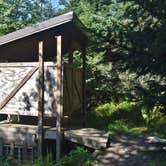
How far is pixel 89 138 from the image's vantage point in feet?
36.8

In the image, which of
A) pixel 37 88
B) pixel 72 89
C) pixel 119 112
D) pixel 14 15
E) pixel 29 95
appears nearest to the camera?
pixel 37 88

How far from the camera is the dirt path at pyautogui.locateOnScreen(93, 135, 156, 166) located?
976 cm

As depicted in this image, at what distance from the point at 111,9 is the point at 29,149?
59.3 feet

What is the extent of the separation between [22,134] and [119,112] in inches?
245

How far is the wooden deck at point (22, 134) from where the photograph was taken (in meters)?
11.8

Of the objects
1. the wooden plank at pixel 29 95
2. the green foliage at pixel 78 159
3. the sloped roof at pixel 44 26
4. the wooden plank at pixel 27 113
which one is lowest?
the green foliage at pixel 78 159

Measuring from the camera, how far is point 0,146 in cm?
1250

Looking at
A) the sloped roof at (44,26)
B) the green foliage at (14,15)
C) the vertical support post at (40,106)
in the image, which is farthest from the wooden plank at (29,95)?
the green foliage at (14,15)

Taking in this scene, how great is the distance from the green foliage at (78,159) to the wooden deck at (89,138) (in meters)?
0.64

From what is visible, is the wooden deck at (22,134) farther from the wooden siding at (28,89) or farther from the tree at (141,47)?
the tree at (141,47)

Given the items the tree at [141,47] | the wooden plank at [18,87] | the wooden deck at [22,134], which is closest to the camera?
the tree at [141,47]

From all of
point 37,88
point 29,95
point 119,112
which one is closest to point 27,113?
point 29,95

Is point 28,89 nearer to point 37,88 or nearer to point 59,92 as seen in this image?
point 37,88

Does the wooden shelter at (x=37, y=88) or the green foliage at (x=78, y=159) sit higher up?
the wooden shelter at (x=37, y=88)
